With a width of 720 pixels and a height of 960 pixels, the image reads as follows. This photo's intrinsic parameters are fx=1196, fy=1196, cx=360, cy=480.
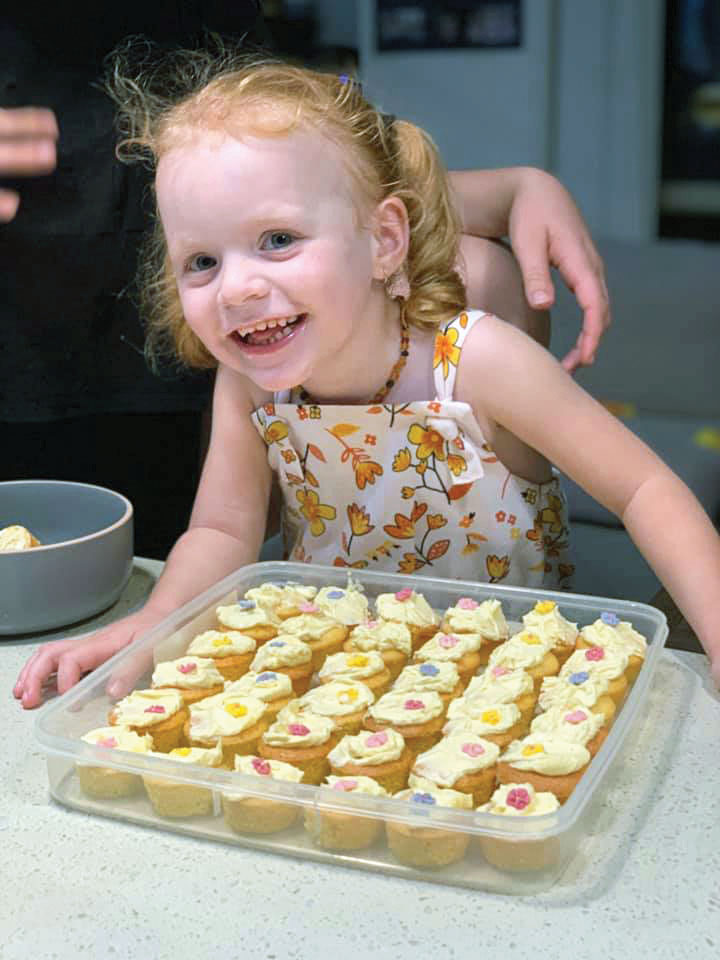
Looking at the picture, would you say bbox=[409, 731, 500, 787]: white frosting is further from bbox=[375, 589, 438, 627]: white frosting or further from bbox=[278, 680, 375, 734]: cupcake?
bbox=[375, 589, 438, 627]: white frosting

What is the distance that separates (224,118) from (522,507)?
1.84ft

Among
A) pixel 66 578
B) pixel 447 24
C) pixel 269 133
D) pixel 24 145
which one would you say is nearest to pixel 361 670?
pixel 66 578

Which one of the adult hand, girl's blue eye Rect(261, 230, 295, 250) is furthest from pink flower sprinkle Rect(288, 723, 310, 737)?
the adult hand

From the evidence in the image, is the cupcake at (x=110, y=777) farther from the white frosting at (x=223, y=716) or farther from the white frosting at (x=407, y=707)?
the white frosting at (x=407, y=707)

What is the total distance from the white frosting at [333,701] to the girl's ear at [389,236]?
1.70 feet

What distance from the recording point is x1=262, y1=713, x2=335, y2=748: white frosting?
34.6 inches

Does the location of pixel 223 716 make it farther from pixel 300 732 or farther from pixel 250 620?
pixel 250 620

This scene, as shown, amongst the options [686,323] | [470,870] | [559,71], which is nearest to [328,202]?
[470,870]

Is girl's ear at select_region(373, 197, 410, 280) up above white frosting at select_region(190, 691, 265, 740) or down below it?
above

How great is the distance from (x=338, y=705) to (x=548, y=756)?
6.9 inches

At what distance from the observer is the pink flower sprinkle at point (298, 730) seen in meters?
0.88

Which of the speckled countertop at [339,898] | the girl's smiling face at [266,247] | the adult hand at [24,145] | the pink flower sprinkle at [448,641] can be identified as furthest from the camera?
the adult hand at [24,145]

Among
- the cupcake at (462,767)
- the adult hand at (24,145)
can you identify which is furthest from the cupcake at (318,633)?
the adult hand at (24,145)

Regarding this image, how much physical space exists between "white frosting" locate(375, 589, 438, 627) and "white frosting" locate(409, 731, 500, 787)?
209 millimetres
